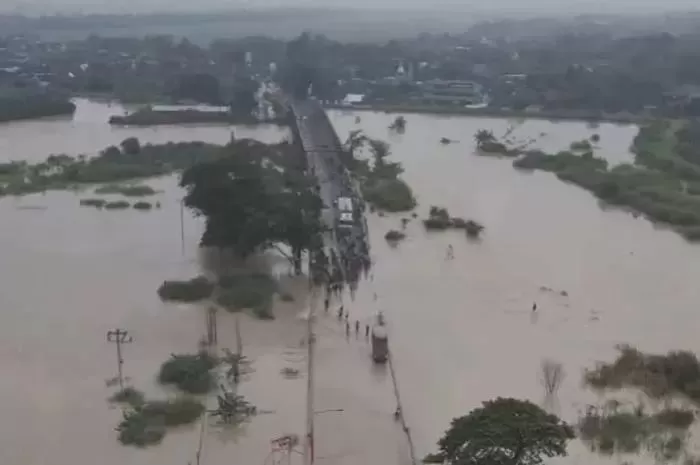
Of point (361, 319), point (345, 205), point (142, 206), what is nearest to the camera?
point (361, 319)

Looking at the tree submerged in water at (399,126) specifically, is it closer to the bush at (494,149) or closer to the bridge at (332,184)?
the bridge at (332,184)

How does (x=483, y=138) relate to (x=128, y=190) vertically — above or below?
above

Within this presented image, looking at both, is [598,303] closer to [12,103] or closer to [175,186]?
[175,186]

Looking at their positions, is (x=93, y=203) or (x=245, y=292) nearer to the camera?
(x=245, y=292)

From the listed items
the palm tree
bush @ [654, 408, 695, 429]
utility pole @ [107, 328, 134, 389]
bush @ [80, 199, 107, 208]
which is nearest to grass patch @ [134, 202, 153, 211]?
bush @ [80, 199, 107, 208]

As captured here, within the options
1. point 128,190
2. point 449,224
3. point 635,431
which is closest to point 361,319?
Result: point 635,431

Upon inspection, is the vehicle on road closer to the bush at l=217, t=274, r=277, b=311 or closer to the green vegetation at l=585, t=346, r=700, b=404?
the bush at l=217, t=274, r=277, b=311

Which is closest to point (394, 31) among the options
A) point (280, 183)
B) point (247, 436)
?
point (280, 183)

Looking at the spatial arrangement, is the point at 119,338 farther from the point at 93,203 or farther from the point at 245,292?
the point at 93,203
